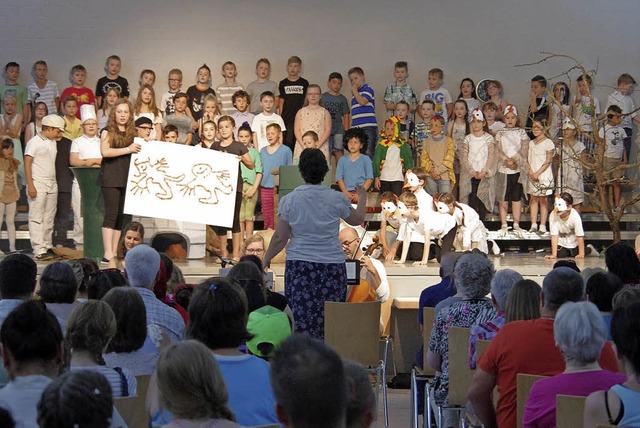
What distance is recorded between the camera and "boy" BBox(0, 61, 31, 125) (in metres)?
11.9

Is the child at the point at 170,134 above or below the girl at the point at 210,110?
below

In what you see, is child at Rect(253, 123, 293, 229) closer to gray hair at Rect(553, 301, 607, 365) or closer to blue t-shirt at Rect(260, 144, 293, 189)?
blue t-shirt at Rect(260, 144, 293, 189)

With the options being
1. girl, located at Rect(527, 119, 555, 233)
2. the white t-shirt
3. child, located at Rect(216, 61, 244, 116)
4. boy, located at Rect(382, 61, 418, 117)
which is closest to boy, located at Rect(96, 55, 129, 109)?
child, located at Rect(216, 61, 244, 116)

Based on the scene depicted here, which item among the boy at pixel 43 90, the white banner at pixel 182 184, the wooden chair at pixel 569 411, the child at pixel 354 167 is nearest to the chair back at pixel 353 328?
the wooden chair at pixel 569 411

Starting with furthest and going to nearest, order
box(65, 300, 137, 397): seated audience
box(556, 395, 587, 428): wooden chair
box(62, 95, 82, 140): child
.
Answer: box(62, 95, 82, 140): child, box(65, 300, 137, 397): seated audience, box(556, 395, 587, 428): wooden chair

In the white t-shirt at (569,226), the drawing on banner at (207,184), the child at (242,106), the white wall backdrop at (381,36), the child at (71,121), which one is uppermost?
the white wall backdrop at (381,36)

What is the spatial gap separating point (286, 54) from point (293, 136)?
2129 mm

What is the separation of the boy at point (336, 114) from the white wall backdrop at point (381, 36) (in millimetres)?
1744

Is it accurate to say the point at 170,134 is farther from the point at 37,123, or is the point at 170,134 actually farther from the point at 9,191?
the point at 37,123

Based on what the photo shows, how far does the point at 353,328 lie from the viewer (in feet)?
18.9

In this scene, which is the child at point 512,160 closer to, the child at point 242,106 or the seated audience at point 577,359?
the child at point 242,106

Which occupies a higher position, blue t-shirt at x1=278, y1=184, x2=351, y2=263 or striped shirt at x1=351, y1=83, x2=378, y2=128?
striped shirt at x1=351, y1=83, x2=378, y2=128

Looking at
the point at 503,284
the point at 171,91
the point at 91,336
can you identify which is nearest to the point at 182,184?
the point at 171,91

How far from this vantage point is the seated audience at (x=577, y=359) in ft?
11.0
